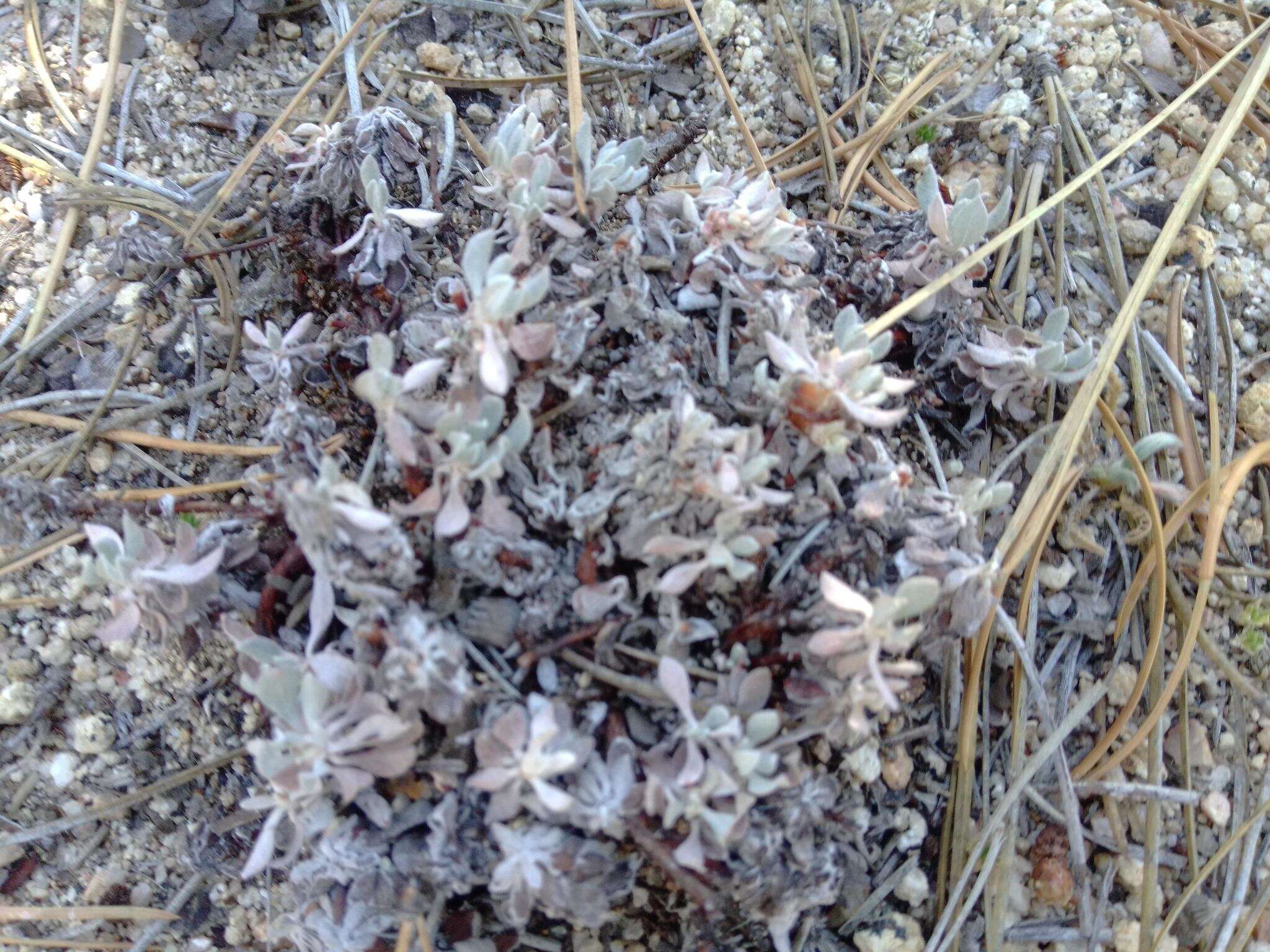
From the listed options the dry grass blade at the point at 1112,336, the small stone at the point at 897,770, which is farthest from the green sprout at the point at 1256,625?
the small stone at the point at 897,770

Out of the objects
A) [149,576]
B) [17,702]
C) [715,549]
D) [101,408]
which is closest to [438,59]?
[101,408]

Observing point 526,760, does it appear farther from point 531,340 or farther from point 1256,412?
point 1256,412

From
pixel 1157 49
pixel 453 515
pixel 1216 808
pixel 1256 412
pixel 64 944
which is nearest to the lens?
pixel 453 515

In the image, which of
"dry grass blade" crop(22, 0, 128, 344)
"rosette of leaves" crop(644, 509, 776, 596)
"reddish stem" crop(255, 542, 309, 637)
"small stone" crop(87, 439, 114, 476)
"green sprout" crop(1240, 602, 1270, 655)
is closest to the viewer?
"rosette of leaves" crop(644, 509, 776, 596)

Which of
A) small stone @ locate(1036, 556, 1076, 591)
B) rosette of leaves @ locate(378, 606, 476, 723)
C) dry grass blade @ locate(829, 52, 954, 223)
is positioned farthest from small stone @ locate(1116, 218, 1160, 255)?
rosette of leaves @ locate(378, 606, 476, 723)

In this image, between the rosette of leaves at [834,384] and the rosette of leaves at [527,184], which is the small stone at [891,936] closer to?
the rosette of leaves at [834,384]

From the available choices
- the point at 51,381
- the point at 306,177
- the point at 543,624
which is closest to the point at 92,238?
the point at 51,381

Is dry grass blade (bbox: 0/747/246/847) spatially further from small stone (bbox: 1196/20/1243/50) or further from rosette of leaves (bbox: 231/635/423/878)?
small stone (bbox: 1196/20/1243/50)

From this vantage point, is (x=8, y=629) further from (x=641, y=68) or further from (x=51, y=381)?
(x=641, y=68)

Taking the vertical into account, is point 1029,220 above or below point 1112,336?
above
